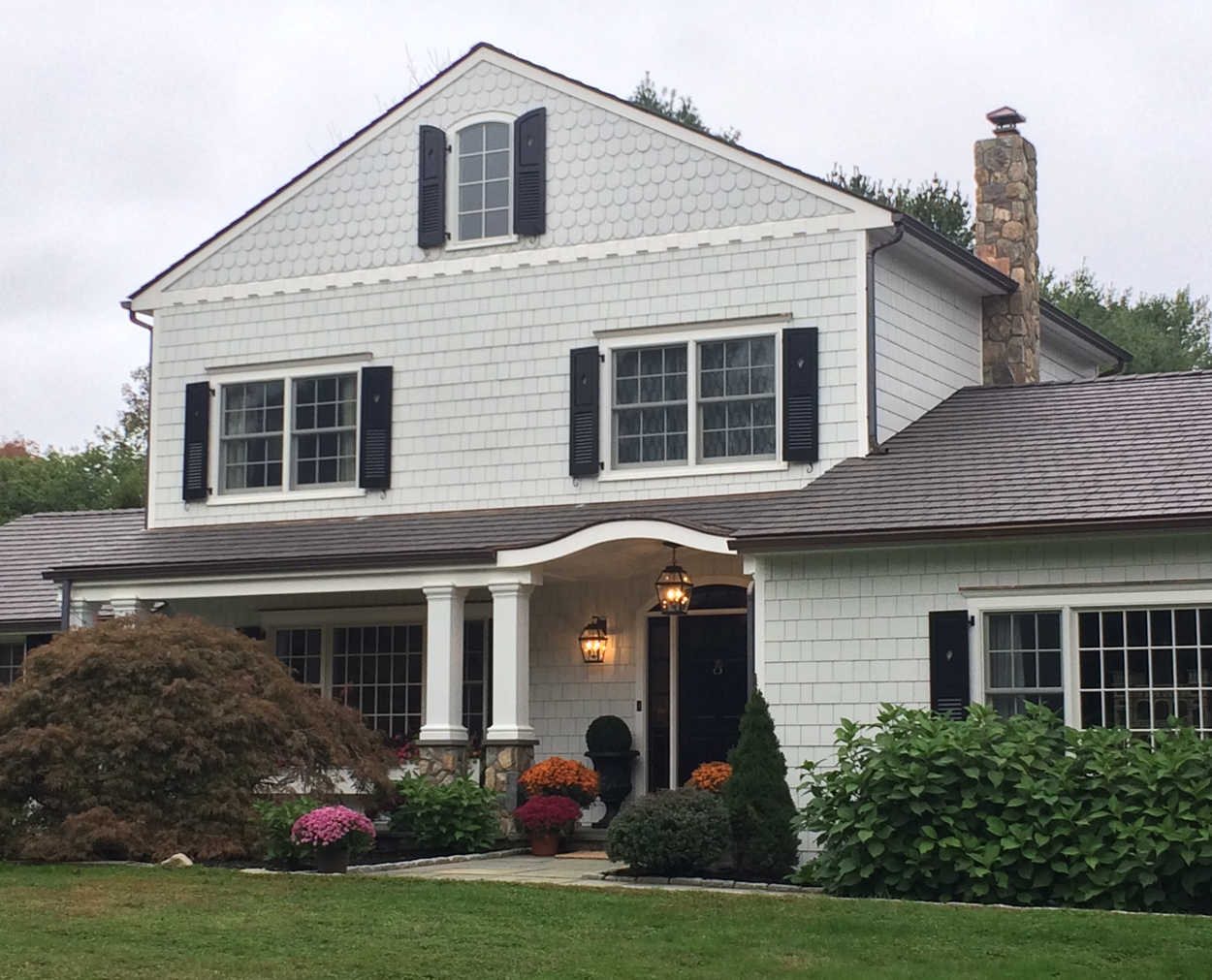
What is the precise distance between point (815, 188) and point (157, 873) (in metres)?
8.87

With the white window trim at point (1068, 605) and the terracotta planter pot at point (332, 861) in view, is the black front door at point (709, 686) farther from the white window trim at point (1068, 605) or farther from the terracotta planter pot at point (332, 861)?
the terracotta planter pot at point (332, 861)

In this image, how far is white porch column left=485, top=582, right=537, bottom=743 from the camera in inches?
672

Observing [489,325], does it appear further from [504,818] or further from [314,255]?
[504,818]

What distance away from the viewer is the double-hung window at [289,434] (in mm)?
19688

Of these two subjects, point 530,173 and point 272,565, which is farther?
point 530,173

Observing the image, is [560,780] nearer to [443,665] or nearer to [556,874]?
[443,665]

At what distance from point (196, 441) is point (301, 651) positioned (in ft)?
8.67

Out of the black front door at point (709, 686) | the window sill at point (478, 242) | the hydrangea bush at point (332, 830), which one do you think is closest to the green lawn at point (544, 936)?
the hydrangea bush at point (332, 830)

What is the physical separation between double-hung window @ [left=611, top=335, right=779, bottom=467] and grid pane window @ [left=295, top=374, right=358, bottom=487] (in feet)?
10.5

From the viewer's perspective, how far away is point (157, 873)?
44.0 ft

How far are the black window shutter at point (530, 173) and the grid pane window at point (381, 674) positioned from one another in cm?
448

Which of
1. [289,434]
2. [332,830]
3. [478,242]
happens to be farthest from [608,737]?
[478,242]

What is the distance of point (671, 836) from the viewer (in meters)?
13.7

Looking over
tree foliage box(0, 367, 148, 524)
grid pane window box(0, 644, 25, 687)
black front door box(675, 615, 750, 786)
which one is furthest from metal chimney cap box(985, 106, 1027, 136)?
tree foliage box(0, 367, 148, 524)
